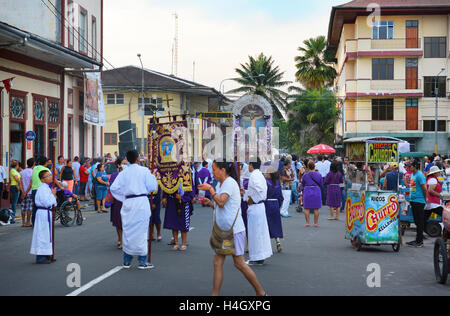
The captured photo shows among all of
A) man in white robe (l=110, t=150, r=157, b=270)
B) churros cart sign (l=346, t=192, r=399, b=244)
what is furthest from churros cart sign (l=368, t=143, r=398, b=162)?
man in white robe (l=110, t=150, r=157, b=270)

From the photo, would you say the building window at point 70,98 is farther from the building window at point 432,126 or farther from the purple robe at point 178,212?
the building window at point 432,126

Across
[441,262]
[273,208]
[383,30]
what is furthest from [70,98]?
[383,30]

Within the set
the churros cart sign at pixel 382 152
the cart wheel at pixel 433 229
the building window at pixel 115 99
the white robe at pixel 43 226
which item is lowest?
the cart wheel at pixel 433 229

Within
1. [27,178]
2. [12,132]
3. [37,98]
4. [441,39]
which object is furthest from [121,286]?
[441,39]

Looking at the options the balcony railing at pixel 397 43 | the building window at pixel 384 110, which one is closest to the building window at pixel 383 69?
the balcony railing at pixel 397 43

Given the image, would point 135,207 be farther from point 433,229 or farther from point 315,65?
point 315,65

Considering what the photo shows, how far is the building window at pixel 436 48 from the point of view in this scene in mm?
47469

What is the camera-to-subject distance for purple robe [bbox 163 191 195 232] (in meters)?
12.4

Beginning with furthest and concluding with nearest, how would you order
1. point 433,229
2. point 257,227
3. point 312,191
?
1. point 312,191
2. point 433,229
3. point 257,227

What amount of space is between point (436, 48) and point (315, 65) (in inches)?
756

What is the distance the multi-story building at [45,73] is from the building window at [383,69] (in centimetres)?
2285

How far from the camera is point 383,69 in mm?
47375

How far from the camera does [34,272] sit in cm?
968
